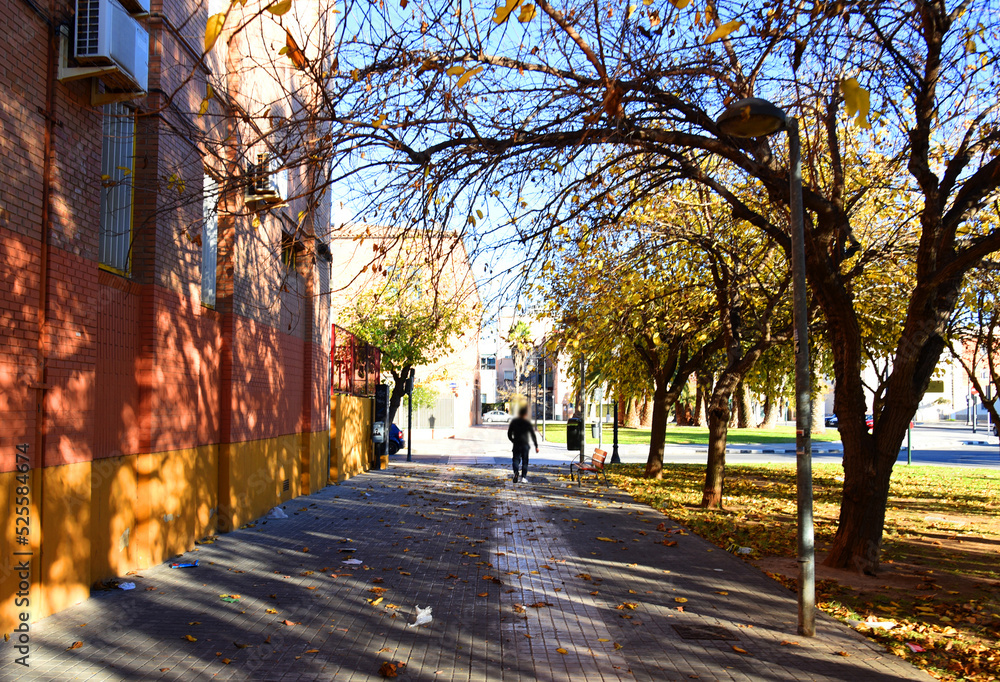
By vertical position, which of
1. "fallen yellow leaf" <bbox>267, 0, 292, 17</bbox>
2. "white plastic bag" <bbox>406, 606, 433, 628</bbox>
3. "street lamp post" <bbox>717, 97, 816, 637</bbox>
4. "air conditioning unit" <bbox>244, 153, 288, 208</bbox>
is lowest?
"white plastic bag" <bbox>406, 606, 433, 628</bbox>

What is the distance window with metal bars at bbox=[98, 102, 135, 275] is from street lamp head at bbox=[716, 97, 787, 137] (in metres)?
5.84

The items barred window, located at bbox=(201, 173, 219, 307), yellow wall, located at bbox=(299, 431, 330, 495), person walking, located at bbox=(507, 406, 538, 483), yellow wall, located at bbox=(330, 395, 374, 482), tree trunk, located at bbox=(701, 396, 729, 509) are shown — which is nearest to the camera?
barred window, located at bbox=(201, 173, 219, 307)

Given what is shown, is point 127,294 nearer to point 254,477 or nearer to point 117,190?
point 117,190

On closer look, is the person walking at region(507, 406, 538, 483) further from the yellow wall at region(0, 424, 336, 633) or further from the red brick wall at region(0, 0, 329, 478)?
the red brick wall at region(0, 0, 329, 478)

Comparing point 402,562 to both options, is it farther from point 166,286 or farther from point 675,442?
point 675,442

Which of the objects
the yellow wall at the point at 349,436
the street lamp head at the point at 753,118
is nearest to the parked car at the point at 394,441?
the yellow wall at the point at 349,436

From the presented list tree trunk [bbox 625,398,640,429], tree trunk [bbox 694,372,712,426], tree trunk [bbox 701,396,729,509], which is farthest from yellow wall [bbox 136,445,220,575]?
tree trunk [bbox 625,398,640,429]

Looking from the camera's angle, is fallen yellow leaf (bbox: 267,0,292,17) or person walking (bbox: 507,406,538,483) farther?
person walking (bbox: 507,406,538,483)

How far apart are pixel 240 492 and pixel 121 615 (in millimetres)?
4781

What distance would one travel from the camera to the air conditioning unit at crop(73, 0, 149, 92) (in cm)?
679

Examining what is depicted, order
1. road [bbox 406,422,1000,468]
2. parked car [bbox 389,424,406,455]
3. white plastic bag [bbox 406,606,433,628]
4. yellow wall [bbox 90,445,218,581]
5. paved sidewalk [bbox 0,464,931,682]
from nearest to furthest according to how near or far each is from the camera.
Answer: paved sidewalk [bbox 0,464,931,682], white plastic bag [bbox 406,606,433,628], yellow wall [bbox 90,445,218,581], parked car [bbox 389,424,406,455], road [bbox 406,422,1000,468]

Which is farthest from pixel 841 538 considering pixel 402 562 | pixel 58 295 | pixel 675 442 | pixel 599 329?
pixel 675 442

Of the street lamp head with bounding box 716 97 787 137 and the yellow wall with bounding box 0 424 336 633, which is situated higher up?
the street lamp head with bounding box 716 97 787 137

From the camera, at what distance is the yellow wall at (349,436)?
18484 millimetres
